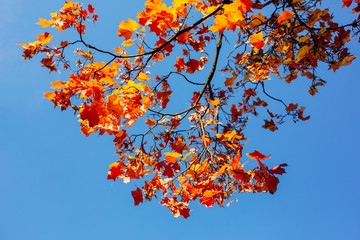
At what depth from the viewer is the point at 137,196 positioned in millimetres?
2488

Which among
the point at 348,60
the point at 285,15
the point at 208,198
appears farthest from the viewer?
the point at 208,198

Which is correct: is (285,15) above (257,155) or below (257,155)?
above

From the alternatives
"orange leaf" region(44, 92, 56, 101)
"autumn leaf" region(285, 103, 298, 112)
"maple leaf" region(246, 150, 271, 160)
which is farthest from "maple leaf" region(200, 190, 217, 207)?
"orange leaf" region(44, 92, 56, 101)

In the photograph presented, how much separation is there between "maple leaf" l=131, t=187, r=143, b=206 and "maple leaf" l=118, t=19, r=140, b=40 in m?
1.69

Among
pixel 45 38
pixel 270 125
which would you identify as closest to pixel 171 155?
pixel 270 125

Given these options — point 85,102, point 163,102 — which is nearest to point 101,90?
point 85,102

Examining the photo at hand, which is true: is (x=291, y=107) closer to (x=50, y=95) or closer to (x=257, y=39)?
(x=257, y=39)

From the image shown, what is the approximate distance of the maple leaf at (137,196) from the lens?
247 cm

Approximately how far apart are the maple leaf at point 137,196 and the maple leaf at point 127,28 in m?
1.69

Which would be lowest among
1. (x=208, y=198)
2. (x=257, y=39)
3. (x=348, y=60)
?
(x=208, y=198)

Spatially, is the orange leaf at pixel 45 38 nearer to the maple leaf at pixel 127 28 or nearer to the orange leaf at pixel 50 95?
the orange leaf at pixel 50 95

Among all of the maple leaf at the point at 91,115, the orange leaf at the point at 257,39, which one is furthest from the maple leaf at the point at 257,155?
the maple leaf at the point at 91,115

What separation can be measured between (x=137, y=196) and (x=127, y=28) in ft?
6.03

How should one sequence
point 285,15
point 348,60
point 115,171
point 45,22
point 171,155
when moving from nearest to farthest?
point 285,15, point 348,60, point 171,155, point 115,171, point 45,22
